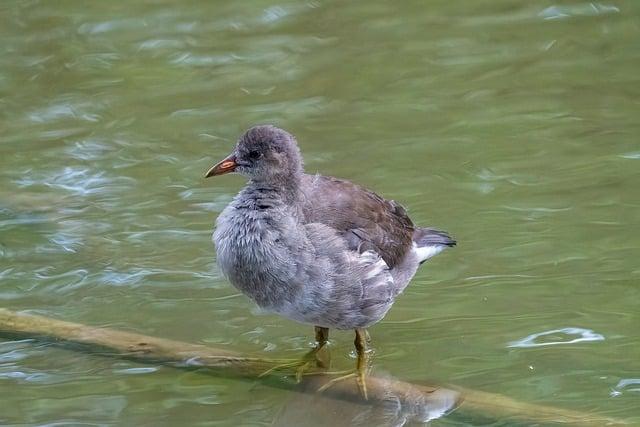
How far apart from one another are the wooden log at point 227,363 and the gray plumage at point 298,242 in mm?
357

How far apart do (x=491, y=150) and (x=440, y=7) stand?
290cm

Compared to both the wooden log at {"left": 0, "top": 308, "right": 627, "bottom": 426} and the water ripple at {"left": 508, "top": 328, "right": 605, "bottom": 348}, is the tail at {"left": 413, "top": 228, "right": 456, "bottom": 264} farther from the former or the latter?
the wooden log at {"left": 0, "top": 308, "right": 627, "bottom": 426}

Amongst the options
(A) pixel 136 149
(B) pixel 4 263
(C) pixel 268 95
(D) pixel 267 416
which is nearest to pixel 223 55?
(C) pixel 268 95

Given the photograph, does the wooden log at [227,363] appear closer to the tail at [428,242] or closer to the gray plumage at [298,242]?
the gray plumage at [298,242]

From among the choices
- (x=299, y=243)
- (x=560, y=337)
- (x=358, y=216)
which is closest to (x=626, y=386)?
(x=560, y=337)

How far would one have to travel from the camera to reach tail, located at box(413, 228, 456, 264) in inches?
277

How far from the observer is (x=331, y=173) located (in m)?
8.87

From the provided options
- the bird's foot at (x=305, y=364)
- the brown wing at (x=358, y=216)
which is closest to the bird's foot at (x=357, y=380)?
the bird's foot at (x=305, y=364)

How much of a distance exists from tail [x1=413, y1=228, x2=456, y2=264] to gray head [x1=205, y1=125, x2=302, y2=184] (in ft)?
3.25

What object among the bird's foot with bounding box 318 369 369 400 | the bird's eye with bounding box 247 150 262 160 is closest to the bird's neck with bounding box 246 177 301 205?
the bird's eye with bounding box 247 150 262 160

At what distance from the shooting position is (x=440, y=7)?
38.2ft

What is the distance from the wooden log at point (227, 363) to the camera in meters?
6.14

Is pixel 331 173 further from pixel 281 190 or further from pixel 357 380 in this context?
pixel 357 380

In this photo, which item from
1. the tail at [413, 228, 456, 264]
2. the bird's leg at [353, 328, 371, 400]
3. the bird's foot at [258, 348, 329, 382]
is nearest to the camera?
the bird's leg at [353, 328, 371, 400]
